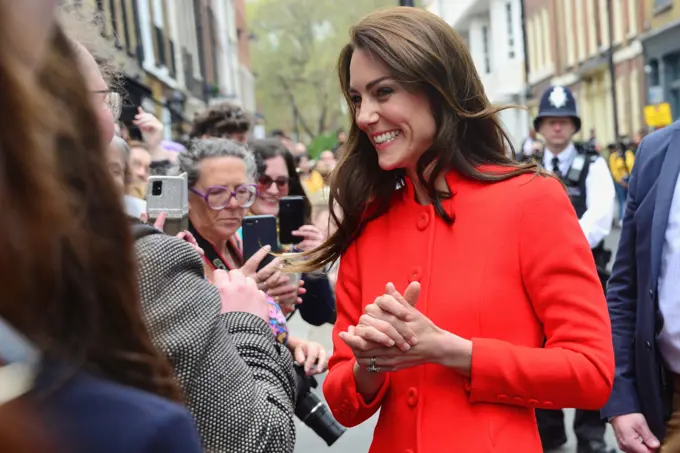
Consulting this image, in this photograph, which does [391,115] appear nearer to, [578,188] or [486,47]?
[578,188]

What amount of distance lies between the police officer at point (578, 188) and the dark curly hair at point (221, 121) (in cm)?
216

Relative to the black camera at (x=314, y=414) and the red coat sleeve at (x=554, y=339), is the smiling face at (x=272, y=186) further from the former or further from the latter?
the red coat sleeve at (x=554, y=339)

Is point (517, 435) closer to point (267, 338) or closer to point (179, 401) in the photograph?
point (267, 338)

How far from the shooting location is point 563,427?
613 centimetres

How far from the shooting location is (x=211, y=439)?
1.71 metres

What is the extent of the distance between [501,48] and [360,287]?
4440cm

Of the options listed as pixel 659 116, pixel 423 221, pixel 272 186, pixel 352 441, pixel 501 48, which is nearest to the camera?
pixel 423 221

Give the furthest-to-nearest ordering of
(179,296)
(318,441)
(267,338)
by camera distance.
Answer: (318,441) → (267,338) → (179,296)

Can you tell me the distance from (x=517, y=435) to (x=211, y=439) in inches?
33.1

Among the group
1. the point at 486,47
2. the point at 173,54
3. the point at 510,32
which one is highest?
the point at 510,32

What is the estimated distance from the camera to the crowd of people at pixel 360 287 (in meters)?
0.85

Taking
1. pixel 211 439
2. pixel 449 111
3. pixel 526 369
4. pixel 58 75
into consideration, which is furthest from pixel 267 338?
pixel 58 75

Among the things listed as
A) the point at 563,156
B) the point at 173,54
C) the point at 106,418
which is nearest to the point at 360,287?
the point at 106,418

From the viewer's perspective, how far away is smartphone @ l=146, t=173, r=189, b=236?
10.00 feet
